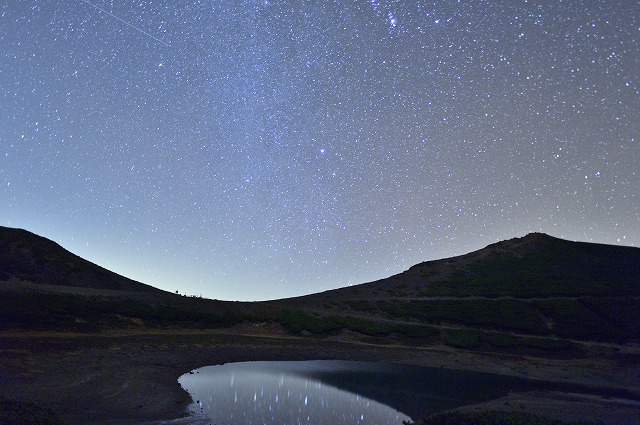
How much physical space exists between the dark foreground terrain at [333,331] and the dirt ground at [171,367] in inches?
5.6

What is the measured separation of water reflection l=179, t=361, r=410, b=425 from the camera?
18078 mm

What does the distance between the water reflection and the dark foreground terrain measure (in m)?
1.40

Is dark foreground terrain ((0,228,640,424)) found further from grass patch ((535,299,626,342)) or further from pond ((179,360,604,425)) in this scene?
pond ((179,360,604,425))

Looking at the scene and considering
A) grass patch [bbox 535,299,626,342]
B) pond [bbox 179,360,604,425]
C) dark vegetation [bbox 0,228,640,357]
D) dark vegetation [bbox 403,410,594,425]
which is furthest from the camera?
grass patch [bbox 535,299,626,342]

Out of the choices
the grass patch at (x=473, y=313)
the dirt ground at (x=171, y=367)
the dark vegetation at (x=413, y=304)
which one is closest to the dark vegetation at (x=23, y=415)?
the dirt ground at (x=171, y=367)

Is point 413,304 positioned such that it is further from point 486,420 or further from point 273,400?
point 486,420

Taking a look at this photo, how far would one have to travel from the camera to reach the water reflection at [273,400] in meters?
18.1

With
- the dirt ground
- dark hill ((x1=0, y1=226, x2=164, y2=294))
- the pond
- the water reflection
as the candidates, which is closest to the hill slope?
the dirt ground

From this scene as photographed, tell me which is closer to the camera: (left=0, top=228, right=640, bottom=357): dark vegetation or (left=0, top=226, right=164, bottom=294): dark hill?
(left=0, top=228, right=640, bottom=357): dark vegetation

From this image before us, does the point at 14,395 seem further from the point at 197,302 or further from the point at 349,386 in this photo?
the point at 197,302

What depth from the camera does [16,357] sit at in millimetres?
23797

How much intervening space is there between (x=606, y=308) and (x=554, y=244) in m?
34.5

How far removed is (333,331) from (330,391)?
28.1 m

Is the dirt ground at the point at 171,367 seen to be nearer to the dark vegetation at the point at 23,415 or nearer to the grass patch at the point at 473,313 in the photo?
the dark vegetation at the point at 23,415
